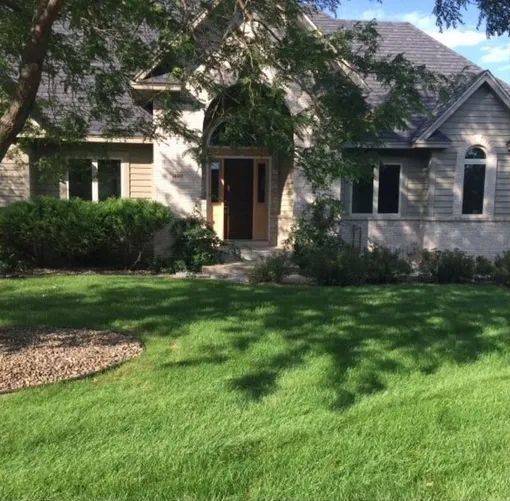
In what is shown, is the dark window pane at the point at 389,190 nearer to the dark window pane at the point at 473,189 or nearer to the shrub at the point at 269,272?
the dark window pane at the point at 473,189

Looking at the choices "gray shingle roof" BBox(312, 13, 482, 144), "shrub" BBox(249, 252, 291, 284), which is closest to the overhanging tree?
"shrub" BBox(249, 252, 291, 284)

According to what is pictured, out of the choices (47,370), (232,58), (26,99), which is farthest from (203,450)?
(232,58)

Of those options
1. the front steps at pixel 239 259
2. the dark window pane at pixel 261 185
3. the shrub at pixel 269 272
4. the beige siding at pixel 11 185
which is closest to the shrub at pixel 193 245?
the front steps at pixel 239 259

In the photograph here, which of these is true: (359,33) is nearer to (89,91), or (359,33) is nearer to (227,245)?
(89,91)

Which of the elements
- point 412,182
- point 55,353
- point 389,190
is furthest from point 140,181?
point 55,353

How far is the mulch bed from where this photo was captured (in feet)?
18.0

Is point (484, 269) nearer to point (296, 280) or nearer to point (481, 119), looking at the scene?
point (296, 280)

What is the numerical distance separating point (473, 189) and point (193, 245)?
8012mm

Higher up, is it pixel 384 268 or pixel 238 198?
pixel 238 198

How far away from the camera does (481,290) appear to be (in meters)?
11.0

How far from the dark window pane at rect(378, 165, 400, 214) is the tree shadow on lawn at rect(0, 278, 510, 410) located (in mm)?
6173

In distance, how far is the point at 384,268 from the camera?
12.0 metres

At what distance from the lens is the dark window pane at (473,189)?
16766 millimetres

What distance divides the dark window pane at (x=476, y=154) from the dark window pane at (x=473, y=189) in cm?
22
